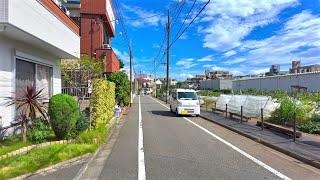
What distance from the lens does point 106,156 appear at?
10.6m

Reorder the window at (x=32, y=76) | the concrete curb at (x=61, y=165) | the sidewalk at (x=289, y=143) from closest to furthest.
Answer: the concrete curb at (x=61, y=165)
the sidewalk at (x=289, y=143)
the window at (x=32, y=76)

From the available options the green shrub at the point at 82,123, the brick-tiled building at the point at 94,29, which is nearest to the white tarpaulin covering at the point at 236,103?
the brick-tiled building at the point at 94,29

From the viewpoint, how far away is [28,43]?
13.8m

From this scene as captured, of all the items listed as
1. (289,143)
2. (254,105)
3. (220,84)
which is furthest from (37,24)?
(220,84)

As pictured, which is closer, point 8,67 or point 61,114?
point 61,114

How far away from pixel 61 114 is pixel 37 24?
3145mm

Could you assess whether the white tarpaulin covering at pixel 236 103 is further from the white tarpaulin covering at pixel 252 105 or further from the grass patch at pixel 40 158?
the grass patch at pixel 40 158

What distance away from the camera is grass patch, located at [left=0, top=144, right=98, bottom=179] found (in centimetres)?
799

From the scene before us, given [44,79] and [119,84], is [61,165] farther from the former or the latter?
[119,84]

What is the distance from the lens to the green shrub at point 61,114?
11438 mm

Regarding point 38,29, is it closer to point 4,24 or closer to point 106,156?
point 4,24

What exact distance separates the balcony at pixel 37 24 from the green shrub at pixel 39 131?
2900mm

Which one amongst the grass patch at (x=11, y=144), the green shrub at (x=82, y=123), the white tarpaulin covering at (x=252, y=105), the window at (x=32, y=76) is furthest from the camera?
the white tarpaulin covering at (x=252, y=105)

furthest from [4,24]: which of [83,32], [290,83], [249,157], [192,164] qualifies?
[290,83]
